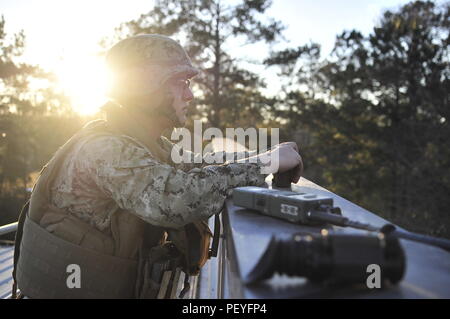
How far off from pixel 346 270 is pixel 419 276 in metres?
0.23

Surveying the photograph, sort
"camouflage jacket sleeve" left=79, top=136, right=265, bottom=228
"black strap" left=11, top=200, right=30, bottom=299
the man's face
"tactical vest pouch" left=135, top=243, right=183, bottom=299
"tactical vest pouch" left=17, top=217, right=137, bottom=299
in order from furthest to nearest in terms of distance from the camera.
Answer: the man's face
"black strap" left=11, top=200, right=30, bottom=299
"tactical vest pouch" left=135, top=243, right=183, bottom=299
"tactical vest pouch" left=17, top=217, right=137, bottom=299
"camouflage jacket sleeve" left=79, top=136, right=265, bottom=228

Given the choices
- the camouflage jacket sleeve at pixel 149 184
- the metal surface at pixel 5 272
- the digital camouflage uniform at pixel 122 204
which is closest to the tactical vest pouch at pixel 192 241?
the digital camouflage uniform at pixel 122 204

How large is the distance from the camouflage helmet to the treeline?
15.0 meters

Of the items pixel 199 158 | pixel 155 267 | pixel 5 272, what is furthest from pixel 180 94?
pixel 5 272

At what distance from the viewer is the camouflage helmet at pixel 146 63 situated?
211cm

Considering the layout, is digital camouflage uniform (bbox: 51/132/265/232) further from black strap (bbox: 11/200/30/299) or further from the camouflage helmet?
the camouflage helmet

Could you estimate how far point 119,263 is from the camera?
1854mm

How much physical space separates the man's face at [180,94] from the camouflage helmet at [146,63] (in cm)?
4

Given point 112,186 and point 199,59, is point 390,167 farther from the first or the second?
point 112,186

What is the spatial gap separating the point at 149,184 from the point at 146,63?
77 cm

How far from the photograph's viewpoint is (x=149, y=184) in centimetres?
163

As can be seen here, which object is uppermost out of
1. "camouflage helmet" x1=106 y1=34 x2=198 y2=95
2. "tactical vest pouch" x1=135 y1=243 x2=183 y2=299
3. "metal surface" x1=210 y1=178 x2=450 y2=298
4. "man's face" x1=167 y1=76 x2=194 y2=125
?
"camouflage helmet" x1=106 y1=34 x2=198 y2=95

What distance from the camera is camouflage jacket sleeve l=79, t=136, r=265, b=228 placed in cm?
163

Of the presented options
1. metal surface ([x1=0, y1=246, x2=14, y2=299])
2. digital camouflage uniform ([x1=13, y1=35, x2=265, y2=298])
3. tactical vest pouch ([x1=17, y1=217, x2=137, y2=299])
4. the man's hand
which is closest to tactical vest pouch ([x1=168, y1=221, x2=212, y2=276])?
digital camouflage uniform ([x1=13, y1=35, x2=265, y2=298])
